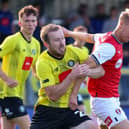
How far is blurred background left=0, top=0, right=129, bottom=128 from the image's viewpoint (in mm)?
12938

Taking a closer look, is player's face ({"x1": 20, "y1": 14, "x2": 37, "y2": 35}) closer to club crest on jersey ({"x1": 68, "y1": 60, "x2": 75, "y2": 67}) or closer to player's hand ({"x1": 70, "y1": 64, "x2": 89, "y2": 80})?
club crest on jersey ({"x1": 68, "y1": 60, "x2": 75, "y2": 67})

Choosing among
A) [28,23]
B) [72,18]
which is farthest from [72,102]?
[72,18]

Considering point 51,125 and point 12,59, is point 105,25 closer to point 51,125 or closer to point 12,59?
point 12,59

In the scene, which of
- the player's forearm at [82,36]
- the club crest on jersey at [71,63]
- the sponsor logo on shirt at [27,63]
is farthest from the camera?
the sponsor logo on shirt at [27,63]

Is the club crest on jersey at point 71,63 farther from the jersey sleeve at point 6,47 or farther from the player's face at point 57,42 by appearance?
the jersey sleeve at point 6,47

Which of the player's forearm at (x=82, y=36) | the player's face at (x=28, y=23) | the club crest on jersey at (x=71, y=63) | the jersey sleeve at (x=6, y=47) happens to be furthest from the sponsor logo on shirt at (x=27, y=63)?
the club crest on jersey at (x=71, y=63)

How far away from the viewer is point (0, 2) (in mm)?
15320

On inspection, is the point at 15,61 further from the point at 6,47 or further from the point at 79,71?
the point at 79,71

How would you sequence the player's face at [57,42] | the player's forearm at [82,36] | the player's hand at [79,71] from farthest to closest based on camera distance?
the player's forearm at [82,36], the player's face at [57,42], the player's hand at [79,71]

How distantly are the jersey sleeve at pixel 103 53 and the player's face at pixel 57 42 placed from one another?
504 millimetres

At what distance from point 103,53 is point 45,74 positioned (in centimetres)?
79

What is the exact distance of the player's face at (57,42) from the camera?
6.45 metres

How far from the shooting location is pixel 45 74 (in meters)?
6.55

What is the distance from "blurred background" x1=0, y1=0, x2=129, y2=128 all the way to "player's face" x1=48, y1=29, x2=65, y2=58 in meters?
5.13
